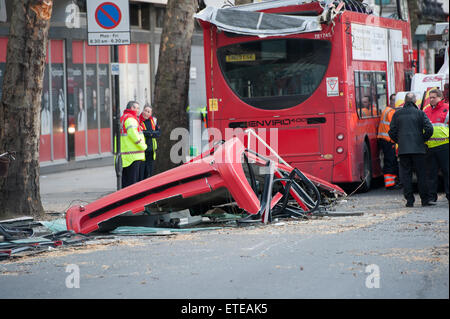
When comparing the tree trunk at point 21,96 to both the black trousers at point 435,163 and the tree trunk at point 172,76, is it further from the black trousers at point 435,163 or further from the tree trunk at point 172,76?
the black trousers at point 435,163

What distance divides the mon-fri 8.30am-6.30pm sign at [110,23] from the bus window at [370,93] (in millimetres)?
4276

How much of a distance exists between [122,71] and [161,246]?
681 inches

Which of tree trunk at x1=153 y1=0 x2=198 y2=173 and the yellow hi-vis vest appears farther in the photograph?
tree trunk at x1=153 y1=0 x2=198 y2=173

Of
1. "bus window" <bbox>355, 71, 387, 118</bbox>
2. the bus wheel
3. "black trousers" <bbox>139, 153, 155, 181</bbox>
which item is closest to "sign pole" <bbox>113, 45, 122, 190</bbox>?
"black trousers" <bbox>139, 153, 155, 181</bbox>

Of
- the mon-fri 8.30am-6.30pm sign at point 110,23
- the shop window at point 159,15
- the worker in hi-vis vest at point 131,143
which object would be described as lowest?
the worker in hi-vis vest at point 131,143

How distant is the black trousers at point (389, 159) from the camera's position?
1722cm

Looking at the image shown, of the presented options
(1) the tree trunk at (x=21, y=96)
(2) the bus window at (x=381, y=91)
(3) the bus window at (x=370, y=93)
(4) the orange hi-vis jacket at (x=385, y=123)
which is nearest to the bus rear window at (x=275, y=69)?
(3) the bus window at (x=370, y=93)

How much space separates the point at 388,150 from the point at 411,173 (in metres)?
3.35

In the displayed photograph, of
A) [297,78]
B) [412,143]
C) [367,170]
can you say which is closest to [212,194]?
[412,143]

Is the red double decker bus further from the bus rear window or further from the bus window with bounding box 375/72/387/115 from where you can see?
the bus window with bounding box 375/72/387/115

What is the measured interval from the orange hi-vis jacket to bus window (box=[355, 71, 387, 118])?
218 mm

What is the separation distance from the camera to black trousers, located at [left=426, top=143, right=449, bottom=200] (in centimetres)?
1405

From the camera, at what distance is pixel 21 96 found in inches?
526

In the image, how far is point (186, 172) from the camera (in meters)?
11.5
